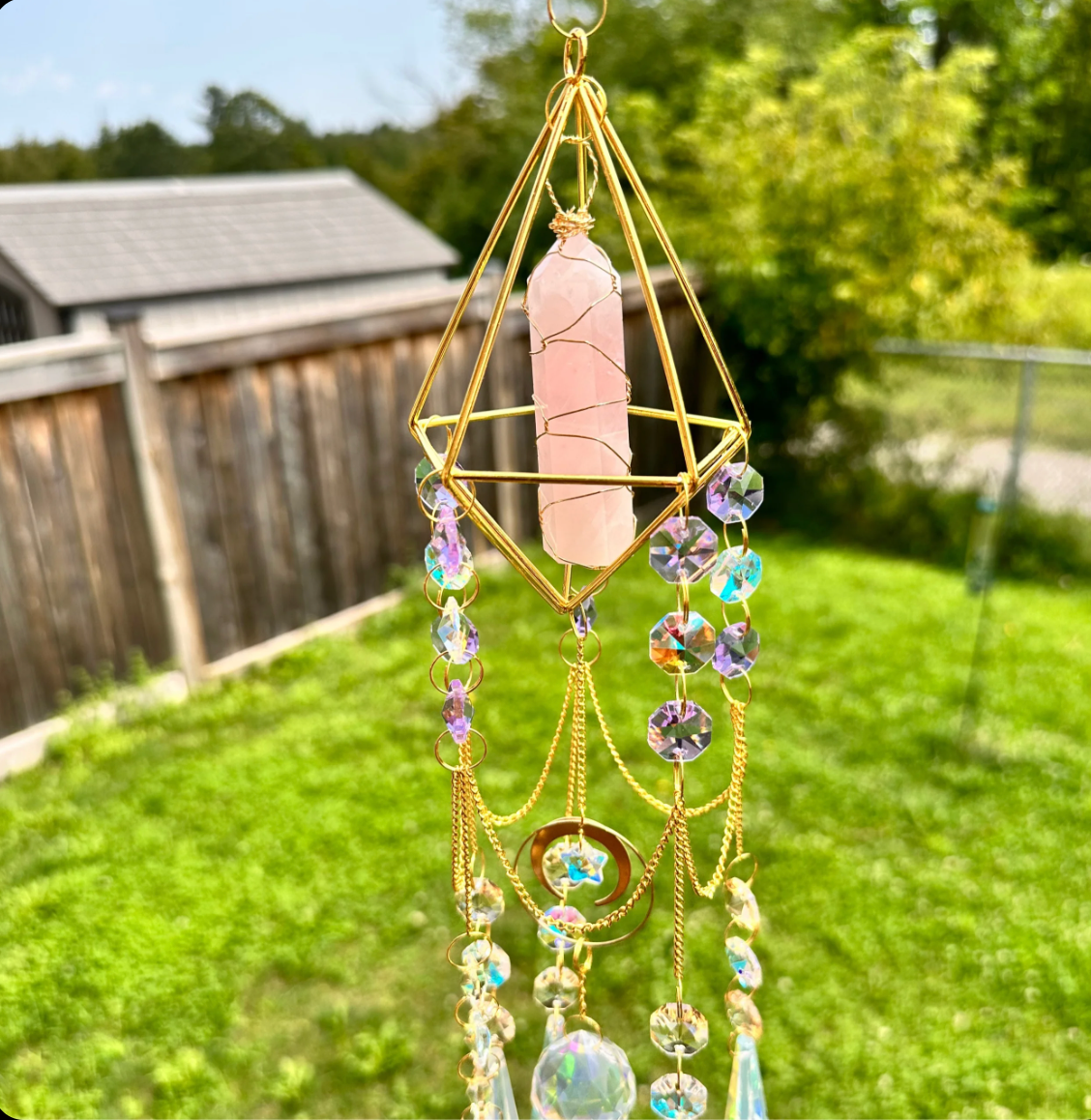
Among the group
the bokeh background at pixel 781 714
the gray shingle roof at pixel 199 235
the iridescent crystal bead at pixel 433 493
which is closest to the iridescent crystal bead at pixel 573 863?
the iridescent crystal bead at pixel 433 493

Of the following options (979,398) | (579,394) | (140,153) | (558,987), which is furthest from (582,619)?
(140,153)

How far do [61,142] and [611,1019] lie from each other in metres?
6.96

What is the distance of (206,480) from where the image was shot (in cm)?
363

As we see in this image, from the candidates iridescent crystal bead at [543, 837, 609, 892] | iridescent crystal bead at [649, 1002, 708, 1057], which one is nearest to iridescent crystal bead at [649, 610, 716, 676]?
iridescent crystal bead at [543, 837, 609, 892]

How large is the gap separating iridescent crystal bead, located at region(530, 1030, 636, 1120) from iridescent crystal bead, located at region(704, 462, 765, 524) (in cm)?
58

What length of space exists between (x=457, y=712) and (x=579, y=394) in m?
0.35

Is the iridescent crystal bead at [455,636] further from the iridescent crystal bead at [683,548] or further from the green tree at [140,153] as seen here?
the green tree at [140,153]

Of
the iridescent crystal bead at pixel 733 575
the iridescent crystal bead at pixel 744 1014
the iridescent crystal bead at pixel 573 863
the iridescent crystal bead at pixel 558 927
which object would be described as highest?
the iridescent crystal bead at pixel 733 575

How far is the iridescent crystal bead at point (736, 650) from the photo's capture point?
91cm

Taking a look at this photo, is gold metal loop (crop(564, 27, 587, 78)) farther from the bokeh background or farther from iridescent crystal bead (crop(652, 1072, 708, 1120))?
the bokeh background

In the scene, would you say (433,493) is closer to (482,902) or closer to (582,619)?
(582,619)

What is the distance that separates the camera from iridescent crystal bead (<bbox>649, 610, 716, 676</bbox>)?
87cm

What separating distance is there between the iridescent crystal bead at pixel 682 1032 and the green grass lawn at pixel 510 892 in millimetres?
1140

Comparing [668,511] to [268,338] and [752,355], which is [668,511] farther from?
[752,355]
